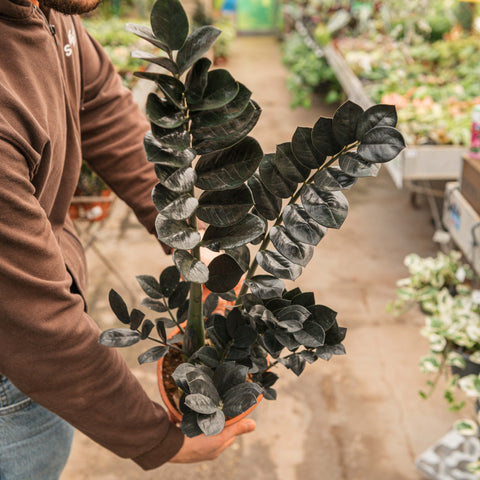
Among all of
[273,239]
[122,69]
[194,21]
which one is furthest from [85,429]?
[194,21]

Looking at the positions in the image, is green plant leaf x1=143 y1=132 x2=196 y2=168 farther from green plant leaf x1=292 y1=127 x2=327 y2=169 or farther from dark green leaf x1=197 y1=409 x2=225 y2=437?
dark green leaf x1=197 y1=409 x2=225 y2=437

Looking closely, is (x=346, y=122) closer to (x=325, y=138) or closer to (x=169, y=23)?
(x=325, y=138)

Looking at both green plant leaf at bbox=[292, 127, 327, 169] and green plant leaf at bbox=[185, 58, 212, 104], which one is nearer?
green plant leaf at bbox=[185, 58, 212, 104]

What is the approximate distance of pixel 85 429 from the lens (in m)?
0.94

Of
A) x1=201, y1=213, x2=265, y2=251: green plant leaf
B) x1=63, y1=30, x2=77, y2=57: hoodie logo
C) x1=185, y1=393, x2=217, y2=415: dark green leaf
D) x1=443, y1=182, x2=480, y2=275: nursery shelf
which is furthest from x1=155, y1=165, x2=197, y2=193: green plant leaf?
x1=443, y1=182, x2=480, y2=275: nursery shelf

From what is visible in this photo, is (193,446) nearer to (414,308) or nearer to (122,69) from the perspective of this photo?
(414,308)

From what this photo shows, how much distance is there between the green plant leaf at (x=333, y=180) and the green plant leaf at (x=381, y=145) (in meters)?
0.05

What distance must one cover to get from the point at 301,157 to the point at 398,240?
3075mm

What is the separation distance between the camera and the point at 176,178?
694mm

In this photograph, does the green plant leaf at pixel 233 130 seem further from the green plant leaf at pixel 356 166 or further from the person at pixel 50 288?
the person at pixel 50 288

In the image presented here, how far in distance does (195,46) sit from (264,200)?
281 millimetres

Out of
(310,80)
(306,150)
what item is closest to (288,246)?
(306,150)

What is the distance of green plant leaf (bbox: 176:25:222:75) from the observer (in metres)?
0.63

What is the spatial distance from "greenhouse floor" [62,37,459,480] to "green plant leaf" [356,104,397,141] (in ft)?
5.74
